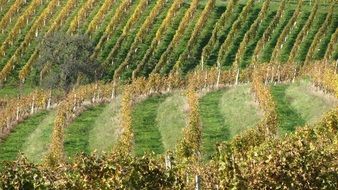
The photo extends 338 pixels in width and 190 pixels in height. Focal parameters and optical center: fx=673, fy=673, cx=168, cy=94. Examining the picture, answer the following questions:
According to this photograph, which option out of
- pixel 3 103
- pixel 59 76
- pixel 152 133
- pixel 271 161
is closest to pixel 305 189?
pixel 271 161

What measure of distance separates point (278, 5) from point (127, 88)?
41740 mm

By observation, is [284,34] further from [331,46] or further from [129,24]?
[129,24]

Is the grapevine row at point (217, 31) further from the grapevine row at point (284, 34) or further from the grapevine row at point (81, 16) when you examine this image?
the grapevine row at point (81, 16)

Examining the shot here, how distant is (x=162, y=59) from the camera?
83.7 meters

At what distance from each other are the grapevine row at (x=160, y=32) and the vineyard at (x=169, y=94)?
7.2 inches

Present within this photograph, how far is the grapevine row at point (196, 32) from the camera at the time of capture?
8406 centimetres

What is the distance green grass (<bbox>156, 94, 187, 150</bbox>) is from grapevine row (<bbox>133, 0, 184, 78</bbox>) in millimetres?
20587

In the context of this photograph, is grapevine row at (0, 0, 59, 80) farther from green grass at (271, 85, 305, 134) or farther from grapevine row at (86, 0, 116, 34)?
green grass at (271, 85, 305, 134)

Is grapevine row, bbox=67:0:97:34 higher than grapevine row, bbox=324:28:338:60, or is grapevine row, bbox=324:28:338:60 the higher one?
grapevine row, bbox=67:0:97:34

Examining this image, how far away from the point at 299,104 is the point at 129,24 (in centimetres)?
4084

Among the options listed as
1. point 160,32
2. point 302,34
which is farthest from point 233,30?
point 160,32

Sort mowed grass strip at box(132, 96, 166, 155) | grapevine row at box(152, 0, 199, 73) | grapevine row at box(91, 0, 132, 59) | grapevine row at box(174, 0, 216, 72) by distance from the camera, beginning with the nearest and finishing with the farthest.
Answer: mowed grass strip at box(132, 96, 166, 155)
grapevine row at box(152, 0, 199, 73)
grapevine row at box(174, 0, 216, 72)
grapevine row at box(91, 0, 132, 59)

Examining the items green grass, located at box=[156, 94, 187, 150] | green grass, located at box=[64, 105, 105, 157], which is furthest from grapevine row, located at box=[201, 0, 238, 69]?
green grass, located at box=[64, 105, 105, 157]

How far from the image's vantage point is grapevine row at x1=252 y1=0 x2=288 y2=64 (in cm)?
8600
